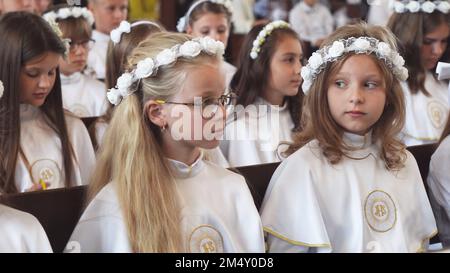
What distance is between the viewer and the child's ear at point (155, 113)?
258cm

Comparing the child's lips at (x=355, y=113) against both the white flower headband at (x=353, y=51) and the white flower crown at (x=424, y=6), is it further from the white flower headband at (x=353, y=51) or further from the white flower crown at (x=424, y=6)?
the white flower crown at (x=424, y=6)

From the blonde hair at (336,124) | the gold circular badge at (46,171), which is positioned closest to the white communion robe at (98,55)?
the gold circular badge at (46,171)

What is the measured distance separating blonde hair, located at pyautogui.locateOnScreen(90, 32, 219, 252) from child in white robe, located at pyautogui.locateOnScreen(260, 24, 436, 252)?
1.61ft

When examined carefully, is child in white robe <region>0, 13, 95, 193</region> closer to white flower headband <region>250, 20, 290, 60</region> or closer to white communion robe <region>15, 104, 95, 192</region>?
white communion robe <region>15, 104, 95, 192</region>

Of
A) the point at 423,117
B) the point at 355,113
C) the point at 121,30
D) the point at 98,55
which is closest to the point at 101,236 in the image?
the point at 355,113

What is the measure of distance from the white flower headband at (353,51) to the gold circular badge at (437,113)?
6.51ft

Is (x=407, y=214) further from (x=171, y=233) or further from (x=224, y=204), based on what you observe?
(x=171, y=233)

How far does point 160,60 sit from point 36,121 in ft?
4.34

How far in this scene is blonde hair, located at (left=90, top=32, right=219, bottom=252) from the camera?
2408mm

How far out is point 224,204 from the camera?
2637 millimetres

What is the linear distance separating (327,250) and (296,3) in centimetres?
804

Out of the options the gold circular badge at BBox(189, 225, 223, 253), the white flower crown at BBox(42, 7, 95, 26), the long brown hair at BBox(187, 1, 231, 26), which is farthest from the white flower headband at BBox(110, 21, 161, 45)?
the gold circular badge at BBox(189, 225, 223, 253)

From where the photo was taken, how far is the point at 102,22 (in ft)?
20.4
